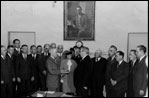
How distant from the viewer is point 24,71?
854 centimetres

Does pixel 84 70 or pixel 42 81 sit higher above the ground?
pixel 84 70

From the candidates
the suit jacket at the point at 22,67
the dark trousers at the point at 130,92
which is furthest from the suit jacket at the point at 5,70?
the dark trousers at the point at 130,92

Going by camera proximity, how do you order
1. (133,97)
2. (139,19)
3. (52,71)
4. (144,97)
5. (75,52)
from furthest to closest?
(139,19) < (75,52) < (52,71) < (133,97) < (144,97)

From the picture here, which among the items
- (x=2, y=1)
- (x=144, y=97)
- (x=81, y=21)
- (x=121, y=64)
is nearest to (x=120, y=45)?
(x=81, y=21)

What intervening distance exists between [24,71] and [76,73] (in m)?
1.77

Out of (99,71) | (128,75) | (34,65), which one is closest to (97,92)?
(99,71)

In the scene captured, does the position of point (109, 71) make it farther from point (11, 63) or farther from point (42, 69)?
point (11, 63)

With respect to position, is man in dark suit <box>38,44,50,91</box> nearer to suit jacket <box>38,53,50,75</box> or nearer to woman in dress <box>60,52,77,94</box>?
suit jacket <box>38,53,50,75</box>

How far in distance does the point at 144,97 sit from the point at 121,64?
118 centimetres

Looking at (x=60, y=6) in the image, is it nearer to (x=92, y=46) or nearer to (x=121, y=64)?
(x=92, y=46)

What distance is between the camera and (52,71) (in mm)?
7848

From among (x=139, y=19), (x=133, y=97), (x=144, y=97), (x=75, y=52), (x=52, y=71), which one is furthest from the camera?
(x=139, y=19)

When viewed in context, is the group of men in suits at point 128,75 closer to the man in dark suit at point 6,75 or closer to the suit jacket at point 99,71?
the suit jacket at point 99,71

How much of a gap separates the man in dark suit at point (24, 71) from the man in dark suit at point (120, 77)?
2850mm
